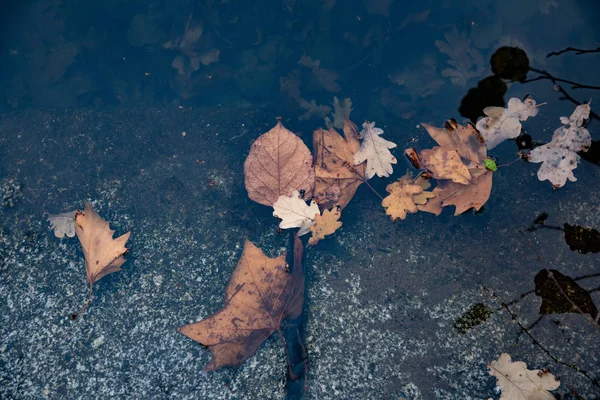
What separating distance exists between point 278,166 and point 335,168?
Answer: 1.10 ft

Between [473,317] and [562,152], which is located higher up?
[562,152]

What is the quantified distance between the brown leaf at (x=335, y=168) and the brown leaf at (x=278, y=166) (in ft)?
0.32

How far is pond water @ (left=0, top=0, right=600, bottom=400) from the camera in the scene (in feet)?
6.02

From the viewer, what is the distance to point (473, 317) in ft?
6.21

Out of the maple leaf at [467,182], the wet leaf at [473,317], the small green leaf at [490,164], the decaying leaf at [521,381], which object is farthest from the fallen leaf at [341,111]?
the decaying leaf at [521,381]

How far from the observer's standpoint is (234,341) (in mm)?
1831

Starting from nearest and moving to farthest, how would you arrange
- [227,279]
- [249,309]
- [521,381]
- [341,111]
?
[521,381], [249,309], [227,279], [341,111]

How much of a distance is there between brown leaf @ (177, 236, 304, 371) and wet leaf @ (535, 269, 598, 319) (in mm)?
1225

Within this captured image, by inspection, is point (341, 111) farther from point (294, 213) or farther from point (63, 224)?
point (63, 224)

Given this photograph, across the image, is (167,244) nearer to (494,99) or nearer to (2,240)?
(2,240)

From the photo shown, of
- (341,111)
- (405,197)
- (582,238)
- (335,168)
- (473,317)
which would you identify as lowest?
(473,317)

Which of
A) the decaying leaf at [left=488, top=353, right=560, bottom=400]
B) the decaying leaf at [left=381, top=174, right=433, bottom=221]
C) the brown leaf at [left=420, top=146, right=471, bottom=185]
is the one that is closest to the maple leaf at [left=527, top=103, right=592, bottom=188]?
the brown leaf at [left=420, top=146, right=471, bottom=185]

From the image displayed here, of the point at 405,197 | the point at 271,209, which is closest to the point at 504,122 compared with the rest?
the point at 405,197

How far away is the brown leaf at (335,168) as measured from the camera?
7.02 ft
